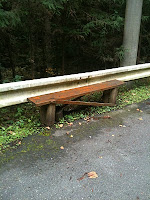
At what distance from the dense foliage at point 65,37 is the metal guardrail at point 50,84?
1756mm

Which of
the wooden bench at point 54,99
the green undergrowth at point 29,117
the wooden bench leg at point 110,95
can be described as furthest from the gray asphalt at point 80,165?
the wooden bench leg at point 110,95

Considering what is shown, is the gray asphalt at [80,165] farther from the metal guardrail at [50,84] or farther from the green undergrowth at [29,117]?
the metal guardrail at [50,84]

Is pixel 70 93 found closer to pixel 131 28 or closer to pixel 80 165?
pixel 80 165

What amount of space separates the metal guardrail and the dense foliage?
176 centimetres

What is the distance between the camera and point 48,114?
3.83m

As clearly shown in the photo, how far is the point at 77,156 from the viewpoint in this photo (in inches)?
119

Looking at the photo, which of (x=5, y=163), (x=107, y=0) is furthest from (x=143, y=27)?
(x=5, y=163)

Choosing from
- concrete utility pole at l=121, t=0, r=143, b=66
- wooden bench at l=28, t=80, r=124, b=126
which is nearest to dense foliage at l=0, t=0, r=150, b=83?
concrete utility pole at l=121, t=0, r=143, b=66

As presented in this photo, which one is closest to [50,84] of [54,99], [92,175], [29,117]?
[54,99]

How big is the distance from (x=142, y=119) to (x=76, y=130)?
1.66m

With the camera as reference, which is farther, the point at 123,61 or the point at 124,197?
the point at 123,61

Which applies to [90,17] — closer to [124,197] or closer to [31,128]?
[31,128]

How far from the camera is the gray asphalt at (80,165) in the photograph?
92.3 inches

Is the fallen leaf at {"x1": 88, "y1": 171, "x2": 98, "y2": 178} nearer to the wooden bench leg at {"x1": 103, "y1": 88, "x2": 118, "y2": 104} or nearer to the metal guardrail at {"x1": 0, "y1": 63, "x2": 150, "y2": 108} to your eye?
the metal guardrail at {"x1": 0, "y1": 63, "x2": 150, "y2": 108}
